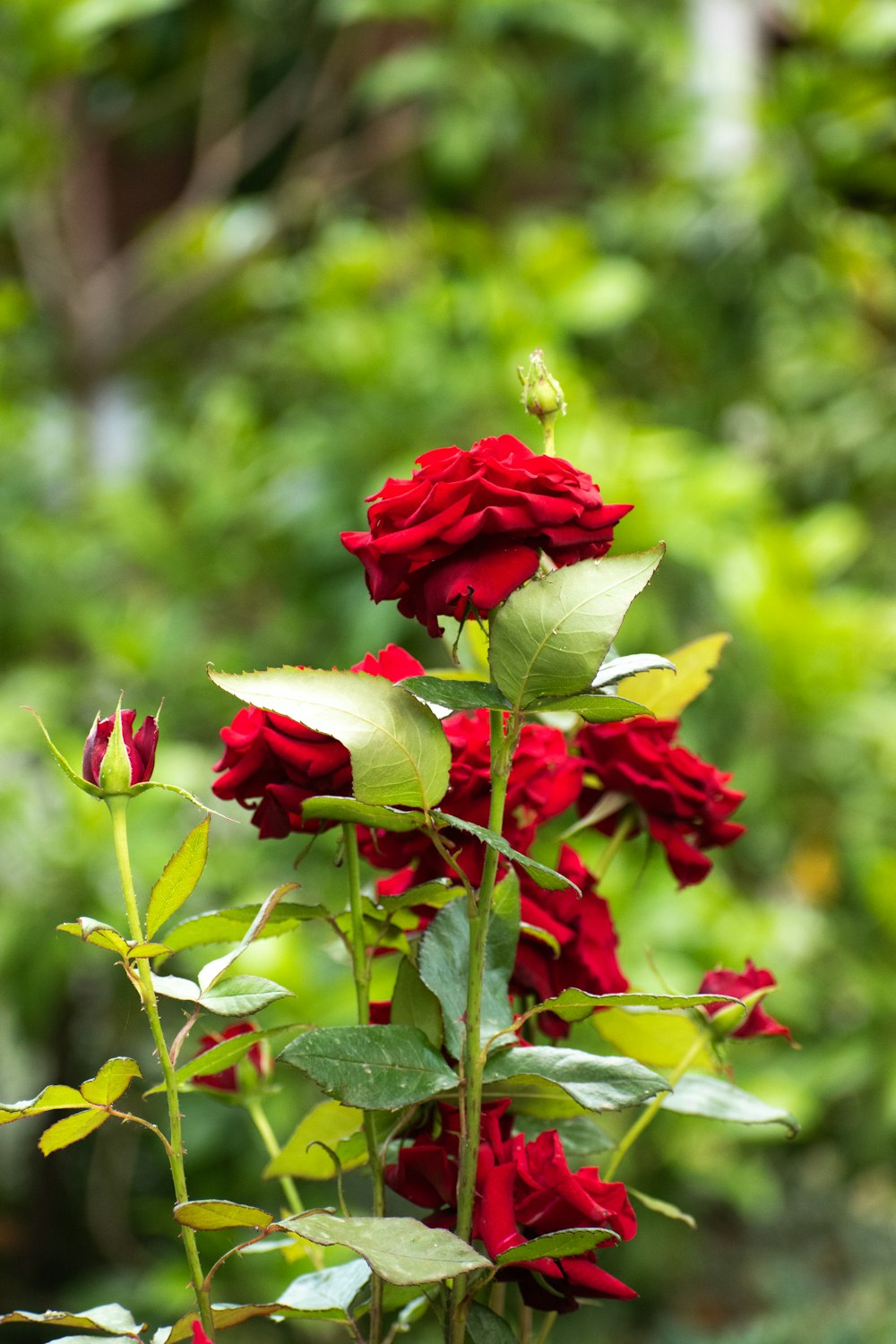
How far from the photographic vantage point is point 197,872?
0.34 meters

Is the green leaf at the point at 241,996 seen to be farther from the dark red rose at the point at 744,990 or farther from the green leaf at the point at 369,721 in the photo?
the dark red rose at the point at 744,990

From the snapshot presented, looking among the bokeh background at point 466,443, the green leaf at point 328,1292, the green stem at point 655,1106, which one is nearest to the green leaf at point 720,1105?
the green stem at point 655,1106

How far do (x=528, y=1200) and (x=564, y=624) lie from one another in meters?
0.16

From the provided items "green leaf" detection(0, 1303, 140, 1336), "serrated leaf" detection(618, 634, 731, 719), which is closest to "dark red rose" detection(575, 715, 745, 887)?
"serrated leaf" detection(618, 634, 731, 719)

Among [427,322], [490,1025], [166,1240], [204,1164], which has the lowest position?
[166,1240]

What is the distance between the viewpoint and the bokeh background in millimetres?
1806

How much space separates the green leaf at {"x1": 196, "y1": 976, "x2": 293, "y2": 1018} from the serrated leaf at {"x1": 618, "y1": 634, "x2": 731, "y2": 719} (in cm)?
17

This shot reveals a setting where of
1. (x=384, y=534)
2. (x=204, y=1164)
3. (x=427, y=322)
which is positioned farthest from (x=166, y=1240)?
(x=384, y=534)

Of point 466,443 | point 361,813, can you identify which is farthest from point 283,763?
point 466,443

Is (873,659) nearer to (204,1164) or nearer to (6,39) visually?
(204,1164)

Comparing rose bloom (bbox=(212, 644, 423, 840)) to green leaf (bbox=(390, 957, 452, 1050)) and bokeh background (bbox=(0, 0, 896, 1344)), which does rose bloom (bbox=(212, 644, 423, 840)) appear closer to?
green leaf (bbox=(390, 957, 452, 1050))

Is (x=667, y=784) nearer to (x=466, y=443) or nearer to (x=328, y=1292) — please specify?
(x=328, y=1292)

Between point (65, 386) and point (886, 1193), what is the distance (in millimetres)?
2257

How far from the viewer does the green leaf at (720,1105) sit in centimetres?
41
